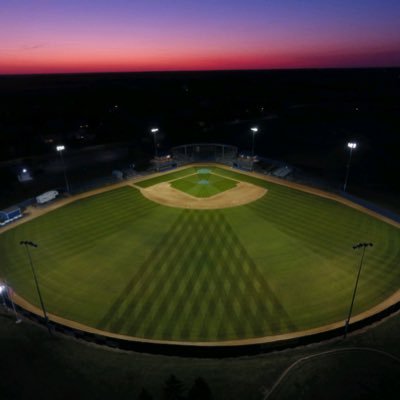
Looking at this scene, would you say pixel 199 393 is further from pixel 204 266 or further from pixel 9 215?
pixel 9 215

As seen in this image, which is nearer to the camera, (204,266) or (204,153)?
(204,266)

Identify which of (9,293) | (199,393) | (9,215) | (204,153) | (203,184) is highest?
(199,393)

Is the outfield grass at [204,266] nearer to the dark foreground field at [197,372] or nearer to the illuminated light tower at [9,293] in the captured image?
the illuminated light tower at [9,293]

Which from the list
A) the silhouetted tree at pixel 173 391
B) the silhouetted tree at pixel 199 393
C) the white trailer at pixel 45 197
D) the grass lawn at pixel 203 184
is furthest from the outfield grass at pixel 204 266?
the grass lawn at pixel 203 184

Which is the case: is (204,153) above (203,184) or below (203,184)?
above

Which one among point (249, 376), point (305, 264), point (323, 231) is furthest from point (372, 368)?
point (323, 231)

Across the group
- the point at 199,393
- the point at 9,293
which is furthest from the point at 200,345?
the point at 9,293
